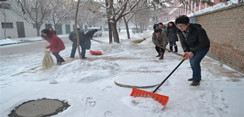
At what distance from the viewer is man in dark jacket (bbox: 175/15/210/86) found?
3395mm

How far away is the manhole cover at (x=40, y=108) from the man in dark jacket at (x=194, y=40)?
2490 mm

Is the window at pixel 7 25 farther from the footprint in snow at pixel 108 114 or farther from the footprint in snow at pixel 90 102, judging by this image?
the footprint in snow at pixel 108 114

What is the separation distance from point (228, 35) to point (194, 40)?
7.95 feet

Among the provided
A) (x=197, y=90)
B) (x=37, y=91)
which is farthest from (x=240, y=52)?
(x=37, y=91)

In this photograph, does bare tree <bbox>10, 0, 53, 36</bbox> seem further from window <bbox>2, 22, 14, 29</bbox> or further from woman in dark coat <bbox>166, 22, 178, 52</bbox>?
woman in dark coat <bbox>166, 22, 178, 52</bbox>

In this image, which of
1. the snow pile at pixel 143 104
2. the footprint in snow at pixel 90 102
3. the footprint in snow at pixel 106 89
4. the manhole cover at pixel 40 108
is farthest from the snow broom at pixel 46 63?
the snow pile at pixel 143 104

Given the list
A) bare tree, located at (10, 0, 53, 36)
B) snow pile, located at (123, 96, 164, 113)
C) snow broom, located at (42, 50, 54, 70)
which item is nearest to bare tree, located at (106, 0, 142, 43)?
snow broom, located at (42, 50, 54, 70)

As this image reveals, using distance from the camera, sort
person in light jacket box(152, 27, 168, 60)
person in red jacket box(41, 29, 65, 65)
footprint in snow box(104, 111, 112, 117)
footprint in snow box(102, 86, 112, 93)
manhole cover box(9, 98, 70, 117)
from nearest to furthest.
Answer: footprint in snow box(104, 111, 112, 117) < manhole cover box(9, 98, 70, 117) < footprint in snow box(102, 86, 112, 93) < person in red jacket box(41, 29, 65, 65) < person in light jacket box(152, 27, 168, 60)

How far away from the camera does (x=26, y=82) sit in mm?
4449

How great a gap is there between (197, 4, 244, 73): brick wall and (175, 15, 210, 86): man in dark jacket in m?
1.65

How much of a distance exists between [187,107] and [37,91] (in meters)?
2.97

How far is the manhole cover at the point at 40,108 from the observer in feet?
9.16

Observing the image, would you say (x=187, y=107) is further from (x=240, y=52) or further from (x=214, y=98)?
(x=240, y=52)

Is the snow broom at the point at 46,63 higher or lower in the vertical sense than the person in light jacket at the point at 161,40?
lower
